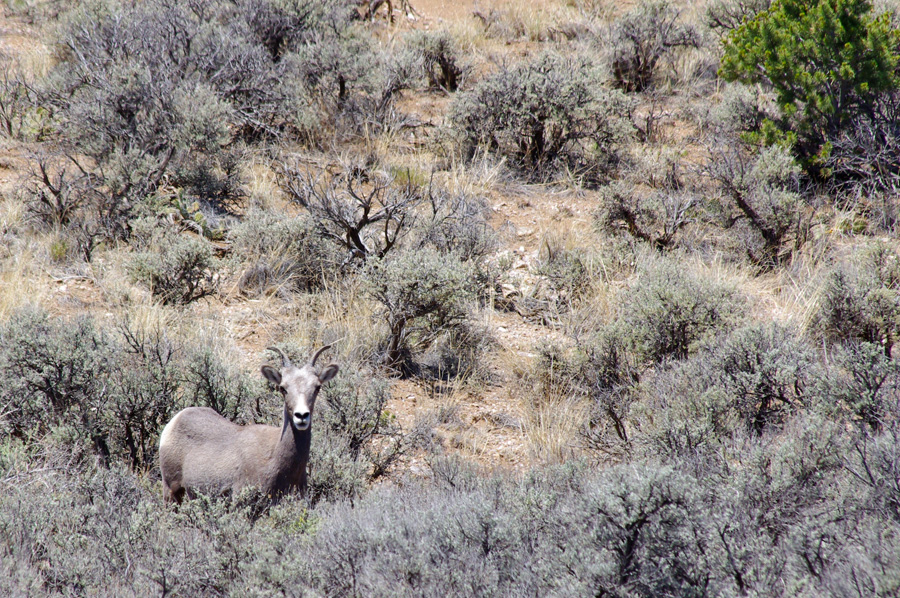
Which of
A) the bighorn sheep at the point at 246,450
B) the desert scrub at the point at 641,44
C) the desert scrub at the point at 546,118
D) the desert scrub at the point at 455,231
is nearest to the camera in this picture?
the bighorn sheep at the point at 246,450

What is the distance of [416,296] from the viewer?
22.8 ft

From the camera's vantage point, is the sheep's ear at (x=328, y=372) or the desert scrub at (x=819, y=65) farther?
the desert scrub at (x=819, y=65)

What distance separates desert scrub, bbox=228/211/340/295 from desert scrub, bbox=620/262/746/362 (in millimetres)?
3684

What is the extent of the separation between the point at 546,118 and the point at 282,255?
5.23 metres

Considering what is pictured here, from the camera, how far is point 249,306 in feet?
25.8

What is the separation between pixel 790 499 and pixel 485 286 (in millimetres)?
4916

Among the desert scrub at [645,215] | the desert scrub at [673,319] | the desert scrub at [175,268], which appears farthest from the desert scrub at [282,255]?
the desert scrub at [645,215]

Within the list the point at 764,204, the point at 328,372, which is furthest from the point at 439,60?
the point at 328,372

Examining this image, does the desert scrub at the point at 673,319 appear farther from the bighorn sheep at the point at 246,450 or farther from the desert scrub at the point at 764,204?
the bighorn sheep at the point at 246,450

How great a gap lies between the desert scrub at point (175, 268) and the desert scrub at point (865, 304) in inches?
263

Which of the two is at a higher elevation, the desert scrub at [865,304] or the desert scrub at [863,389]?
the desert scrub at [863,389]

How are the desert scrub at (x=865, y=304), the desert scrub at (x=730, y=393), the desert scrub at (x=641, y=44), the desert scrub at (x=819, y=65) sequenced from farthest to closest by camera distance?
1. the desert scrub at (x=641, y=44)
2. the desert scrub at (x=819, y=65)
3. the desert scrub at (x=865, y=304)
4. the desert scrub at (x=730, y=393)

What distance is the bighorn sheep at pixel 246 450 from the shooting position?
14.5ft

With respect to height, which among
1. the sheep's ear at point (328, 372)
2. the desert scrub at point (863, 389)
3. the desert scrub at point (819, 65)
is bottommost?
the sheep's ear at point (328, 372)
